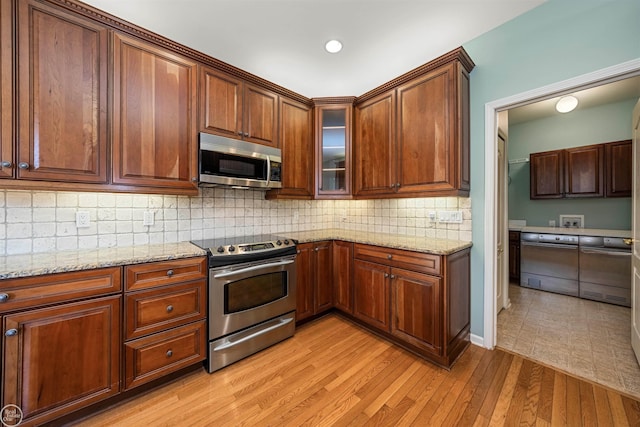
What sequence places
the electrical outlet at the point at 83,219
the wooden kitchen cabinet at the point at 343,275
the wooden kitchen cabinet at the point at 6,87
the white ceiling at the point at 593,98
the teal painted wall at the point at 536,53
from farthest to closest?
1. the white ceiling at the point at 593,98
2. the wooden kitchen cabinet at the point at 343,275
3. the electrical outlet at the point at 83,219
4. the teal painted wall at the point at 536,53
5. the wooden kitchen cabinet at the point at 6,87

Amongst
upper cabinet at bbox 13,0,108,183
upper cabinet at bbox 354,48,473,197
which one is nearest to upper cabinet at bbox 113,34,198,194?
upper cabinet at bbox 13,0,108,183

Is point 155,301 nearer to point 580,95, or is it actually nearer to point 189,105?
point 189,105

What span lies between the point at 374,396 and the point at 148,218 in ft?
7.27

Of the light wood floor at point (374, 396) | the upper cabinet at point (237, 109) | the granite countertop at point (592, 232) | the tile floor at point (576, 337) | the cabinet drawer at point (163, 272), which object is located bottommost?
the light wood floor at point (374, 396)

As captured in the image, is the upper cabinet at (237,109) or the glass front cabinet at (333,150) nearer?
the upper cabinet at (237,109)

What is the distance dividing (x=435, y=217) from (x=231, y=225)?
214 cm

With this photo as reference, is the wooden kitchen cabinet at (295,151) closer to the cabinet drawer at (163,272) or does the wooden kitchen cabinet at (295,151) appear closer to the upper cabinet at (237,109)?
the upper cabinet at (237,109)

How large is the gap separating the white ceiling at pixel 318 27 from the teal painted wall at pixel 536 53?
134 millimetres

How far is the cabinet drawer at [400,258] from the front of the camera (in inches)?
73.8

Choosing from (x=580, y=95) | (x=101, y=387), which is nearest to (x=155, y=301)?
(x=101, y=387)

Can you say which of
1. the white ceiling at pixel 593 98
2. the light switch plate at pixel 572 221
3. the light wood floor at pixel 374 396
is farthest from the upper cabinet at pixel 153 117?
the light switch plate at pixel 572 221

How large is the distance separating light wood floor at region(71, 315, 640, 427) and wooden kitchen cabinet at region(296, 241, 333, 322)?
19.6 inches

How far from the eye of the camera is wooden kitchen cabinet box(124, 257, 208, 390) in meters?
1.50

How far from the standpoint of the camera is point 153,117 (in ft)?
5.85
